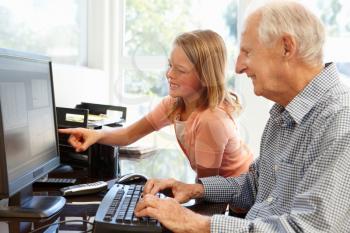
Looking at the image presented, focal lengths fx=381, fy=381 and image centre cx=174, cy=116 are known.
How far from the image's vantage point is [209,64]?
1604 mm

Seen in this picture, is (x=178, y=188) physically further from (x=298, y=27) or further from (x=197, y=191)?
(x=298, y=27)

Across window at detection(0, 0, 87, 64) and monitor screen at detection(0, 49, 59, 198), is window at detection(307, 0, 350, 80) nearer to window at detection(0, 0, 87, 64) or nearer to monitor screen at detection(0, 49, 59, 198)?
window at detection(0, 0, 87, 64)

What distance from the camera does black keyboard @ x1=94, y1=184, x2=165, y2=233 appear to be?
2.99 ft

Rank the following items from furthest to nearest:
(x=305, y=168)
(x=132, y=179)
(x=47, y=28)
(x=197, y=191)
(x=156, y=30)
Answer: (x=156, y=30)
(x=47, y=28)
(x=132, y=179)
(x=197, y=191)
(x=305, y=168)

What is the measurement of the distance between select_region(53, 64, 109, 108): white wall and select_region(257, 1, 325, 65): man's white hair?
4.21ft

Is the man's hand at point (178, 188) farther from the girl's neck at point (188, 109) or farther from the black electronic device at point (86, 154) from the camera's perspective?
the girl's neck at point (188, 109)

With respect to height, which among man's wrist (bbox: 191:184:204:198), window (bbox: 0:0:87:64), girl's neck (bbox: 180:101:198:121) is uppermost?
window (bbox: 0:0:87:64)

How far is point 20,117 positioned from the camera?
0.96m

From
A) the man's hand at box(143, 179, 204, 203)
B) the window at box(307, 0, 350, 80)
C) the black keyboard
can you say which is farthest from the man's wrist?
the window at box(307, 0, 350, 80)

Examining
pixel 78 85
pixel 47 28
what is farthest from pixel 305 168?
pixel 47 28

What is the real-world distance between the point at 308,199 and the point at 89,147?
0.93 metres

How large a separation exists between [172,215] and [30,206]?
0.39 metres

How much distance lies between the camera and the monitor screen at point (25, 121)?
88 centimetres

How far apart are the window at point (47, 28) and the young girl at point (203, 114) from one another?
733mm
